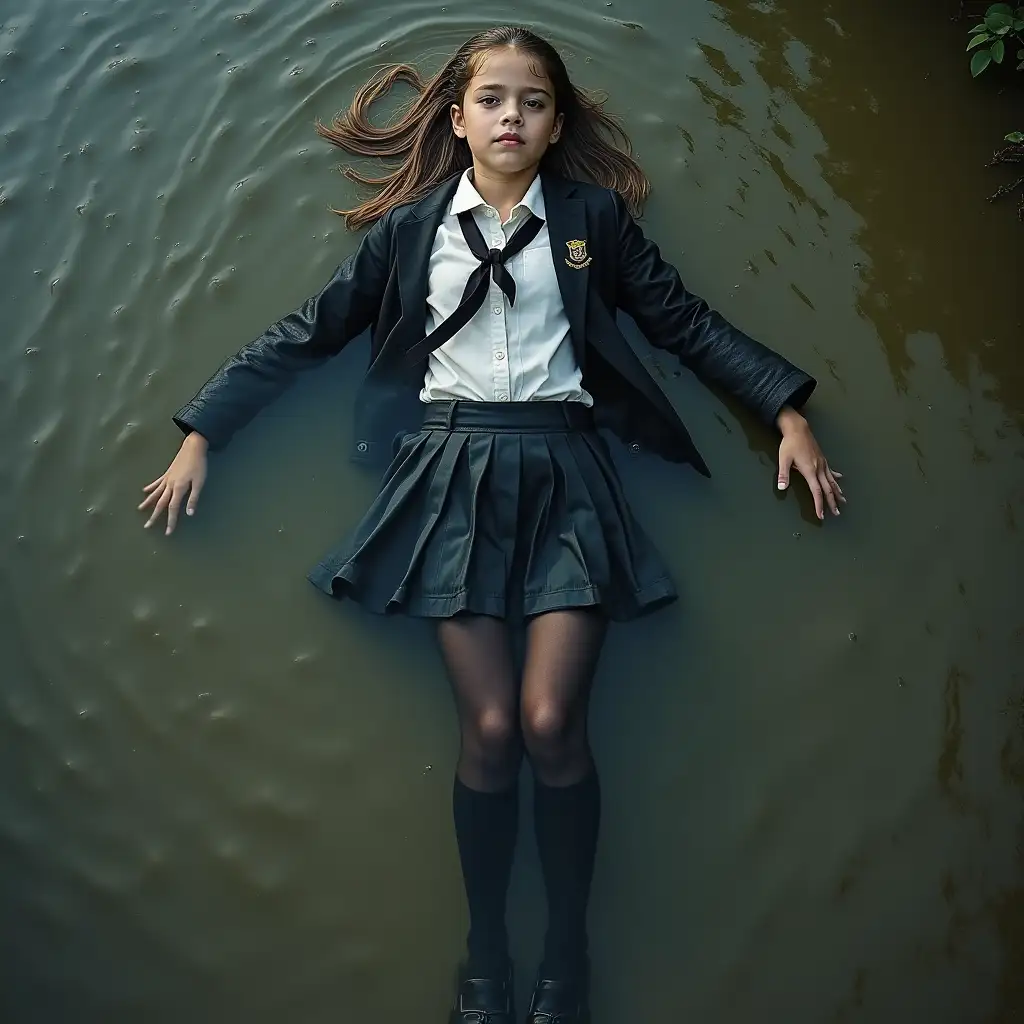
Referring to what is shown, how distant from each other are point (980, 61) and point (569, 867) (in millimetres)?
1779

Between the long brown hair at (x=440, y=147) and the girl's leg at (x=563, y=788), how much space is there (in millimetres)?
902

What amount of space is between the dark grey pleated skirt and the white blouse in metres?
0.03

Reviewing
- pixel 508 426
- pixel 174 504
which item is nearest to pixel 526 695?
pixel 508 426

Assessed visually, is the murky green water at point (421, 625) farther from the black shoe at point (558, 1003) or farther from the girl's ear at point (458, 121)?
the girl's ear at point (458, 121)

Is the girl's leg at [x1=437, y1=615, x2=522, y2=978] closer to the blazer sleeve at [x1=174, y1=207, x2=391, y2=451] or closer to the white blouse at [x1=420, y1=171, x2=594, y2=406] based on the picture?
the white blouse at [x1=420, y1=171, x2=594, y2=406]

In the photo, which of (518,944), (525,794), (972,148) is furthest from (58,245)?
(972,148)

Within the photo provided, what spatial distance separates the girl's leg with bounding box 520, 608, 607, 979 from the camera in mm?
1582

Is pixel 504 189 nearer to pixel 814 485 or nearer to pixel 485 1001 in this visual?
pixel 814 485

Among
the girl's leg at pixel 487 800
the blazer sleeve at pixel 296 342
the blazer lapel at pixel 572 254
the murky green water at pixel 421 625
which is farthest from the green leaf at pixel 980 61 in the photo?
the girl's leg at pixel 487 800

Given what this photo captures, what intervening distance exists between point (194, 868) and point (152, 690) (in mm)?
299

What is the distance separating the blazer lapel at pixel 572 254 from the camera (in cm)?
180

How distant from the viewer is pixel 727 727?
1.80m

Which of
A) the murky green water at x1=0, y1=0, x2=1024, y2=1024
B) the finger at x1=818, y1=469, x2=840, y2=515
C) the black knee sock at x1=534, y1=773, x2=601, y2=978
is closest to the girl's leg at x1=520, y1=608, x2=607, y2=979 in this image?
the black knee sock at x1=534, y1=773, x2=601, y2=978

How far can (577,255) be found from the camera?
181cm
